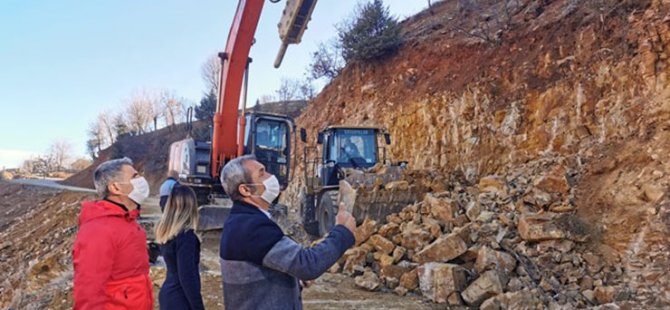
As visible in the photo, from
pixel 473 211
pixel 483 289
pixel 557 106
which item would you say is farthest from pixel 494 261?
pixel 557 106

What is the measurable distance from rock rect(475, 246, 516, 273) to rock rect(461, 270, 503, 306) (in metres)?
0.25

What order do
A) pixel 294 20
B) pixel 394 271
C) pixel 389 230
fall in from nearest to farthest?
pixel 294 20 → pixel 394 271 → pixel 389 230

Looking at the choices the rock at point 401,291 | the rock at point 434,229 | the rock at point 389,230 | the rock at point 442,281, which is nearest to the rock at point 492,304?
the rock at point 442,281

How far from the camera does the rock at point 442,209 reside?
8414 mm

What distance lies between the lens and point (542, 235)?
6.88m

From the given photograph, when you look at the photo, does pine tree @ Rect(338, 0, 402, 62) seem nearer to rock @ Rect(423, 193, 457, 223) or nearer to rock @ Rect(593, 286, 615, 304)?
rock @ Rect(423, 193, 457, 223)

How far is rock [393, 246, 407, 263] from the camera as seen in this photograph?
7.54 meters

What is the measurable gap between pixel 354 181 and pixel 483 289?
4.53 m

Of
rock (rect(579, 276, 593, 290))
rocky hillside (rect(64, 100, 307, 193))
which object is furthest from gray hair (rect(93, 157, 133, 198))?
rocky hillside (rect(64, 100, 307, 193))

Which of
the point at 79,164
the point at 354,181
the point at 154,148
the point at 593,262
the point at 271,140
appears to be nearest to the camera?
the point at 593,262

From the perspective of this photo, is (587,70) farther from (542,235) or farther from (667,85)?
(542,235)

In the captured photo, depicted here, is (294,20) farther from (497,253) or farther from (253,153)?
(253,153)

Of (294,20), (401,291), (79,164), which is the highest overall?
(79,164)

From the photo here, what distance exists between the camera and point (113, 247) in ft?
8.27
